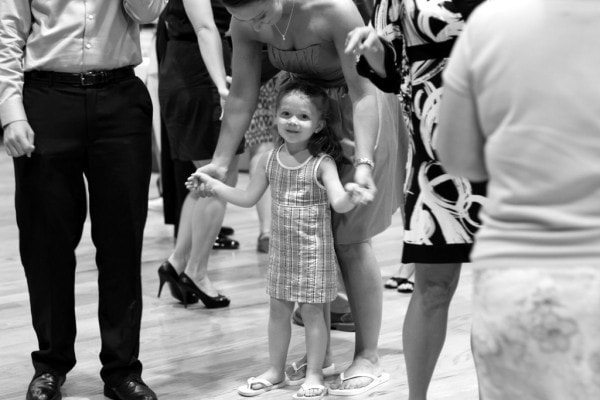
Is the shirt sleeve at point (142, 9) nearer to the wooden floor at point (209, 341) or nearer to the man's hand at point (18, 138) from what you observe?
the man's hand at point (18, 138)

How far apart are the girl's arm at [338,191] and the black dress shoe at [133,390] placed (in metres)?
0.81

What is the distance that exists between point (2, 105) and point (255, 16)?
0.76 metres

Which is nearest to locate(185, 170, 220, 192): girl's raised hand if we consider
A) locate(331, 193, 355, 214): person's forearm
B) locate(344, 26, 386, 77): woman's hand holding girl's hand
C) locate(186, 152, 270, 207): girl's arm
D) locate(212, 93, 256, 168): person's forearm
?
locate(186, 152, 270, 207): girl's arm

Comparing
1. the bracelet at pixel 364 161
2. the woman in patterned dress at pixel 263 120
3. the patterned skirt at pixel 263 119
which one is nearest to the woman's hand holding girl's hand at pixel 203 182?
the bracelet at pixel 364 161

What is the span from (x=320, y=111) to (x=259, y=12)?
0.43m

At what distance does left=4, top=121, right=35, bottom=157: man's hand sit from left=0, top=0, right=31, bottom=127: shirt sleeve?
2 cm

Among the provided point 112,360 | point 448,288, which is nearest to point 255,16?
point 448,288

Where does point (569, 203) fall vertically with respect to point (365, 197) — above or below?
above

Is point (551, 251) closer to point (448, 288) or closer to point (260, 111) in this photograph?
point (448, 288)

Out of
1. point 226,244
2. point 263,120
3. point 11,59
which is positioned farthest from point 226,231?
point 11,59

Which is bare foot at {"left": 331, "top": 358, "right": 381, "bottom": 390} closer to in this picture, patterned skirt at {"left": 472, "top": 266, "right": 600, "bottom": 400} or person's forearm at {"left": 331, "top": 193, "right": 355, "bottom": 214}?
person's forearm at {"left": 331, "top": 193, "right": 355, "bottom": 214}

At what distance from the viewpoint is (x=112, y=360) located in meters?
Answer: 3.42

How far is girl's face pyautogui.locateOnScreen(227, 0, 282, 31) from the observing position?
303 cm

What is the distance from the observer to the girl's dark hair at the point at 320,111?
132 inches
